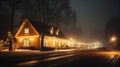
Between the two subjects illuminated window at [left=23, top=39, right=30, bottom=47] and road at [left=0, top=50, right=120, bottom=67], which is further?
illuminated window at [left=23, top=39, right=30, bottom=47]

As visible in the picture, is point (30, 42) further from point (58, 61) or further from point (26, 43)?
point (58, 61)

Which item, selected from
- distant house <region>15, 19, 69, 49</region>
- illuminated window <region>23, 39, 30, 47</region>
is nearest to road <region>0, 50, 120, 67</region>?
distant house <region>15, 19, 69, 49</region>

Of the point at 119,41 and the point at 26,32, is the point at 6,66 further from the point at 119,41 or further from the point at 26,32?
the point at 119,41

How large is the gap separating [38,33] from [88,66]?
3481 centimetres

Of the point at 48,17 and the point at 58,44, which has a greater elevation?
the point at 48,17

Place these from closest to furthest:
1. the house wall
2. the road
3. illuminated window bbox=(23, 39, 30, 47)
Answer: the road, the house wall, illuminated window bbox=(23, 39, 30, 47)

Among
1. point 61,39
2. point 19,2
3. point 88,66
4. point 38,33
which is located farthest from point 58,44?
point 88,66

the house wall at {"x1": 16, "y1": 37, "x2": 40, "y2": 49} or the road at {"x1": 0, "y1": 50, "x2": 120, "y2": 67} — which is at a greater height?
the house wall at {"x1": 16, "y1": 37, "x2": 40, "y2": 49}

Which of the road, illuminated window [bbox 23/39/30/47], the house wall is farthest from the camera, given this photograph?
illuminated window [bbox 23/39/30/47]

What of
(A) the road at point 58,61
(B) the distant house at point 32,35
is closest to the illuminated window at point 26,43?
(B) the distant house at point 32,35

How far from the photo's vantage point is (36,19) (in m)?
45.2

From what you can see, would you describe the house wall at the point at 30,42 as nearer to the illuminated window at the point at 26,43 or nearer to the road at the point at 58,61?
the illuminated window at the point at 26,43

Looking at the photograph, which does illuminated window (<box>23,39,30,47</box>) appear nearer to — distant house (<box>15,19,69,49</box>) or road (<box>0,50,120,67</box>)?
distant house (<box>15,19,69,49</box>)

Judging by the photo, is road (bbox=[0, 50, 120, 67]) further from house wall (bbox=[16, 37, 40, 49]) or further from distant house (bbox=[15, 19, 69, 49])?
distant house (bbox=[15, 19, 69, 49])
